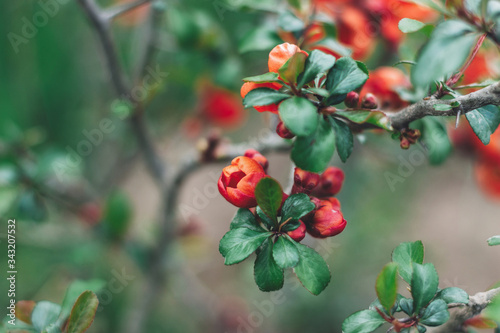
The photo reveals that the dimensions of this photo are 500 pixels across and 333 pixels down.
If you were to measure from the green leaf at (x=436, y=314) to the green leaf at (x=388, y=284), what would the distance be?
0.05 metres

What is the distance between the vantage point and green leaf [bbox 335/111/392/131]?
388 mm

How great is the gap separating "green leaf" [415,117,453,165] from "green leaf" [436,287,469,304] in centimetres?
20

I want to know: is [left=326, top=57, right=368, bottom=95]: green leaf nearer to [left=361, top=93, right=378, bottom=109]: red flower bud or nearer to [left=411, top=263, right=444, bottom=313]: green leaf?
[left=361, top=93, right=378, bottom=109]: red flower bud

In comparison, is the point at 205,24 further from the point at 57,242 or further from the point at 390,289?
the point at 57,242

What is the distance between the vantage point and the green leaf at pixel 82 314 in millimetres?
405

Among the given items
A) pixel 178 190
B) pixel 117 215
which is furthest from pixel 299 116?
pixel 117 215

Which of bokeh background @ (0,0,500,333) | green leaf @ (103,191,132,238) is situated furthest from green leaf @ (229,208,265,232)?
green leaf @ (103,191,132,238)

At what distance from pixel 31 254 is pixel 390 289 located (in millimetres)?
1453

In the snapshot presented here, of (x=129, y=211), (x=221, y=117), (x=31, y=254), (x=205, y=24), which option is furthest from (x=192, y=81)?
(x=31, y=254)

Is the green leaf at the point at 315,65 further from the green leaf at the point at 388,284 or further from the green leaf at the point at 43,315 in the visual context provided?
the green leaf at the point at 43,315

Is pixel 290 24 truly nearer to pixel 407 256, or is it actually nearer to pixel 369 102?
pixel 369 102

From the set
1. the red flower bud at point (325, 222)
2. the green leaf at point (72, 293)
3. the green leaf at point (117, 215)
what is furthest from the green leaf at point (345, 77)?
the green leaf at point (117, 215)

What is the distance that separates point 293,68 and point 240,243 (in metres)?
0.18

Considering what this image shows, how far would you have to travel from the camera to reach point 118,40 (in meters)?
1.57
